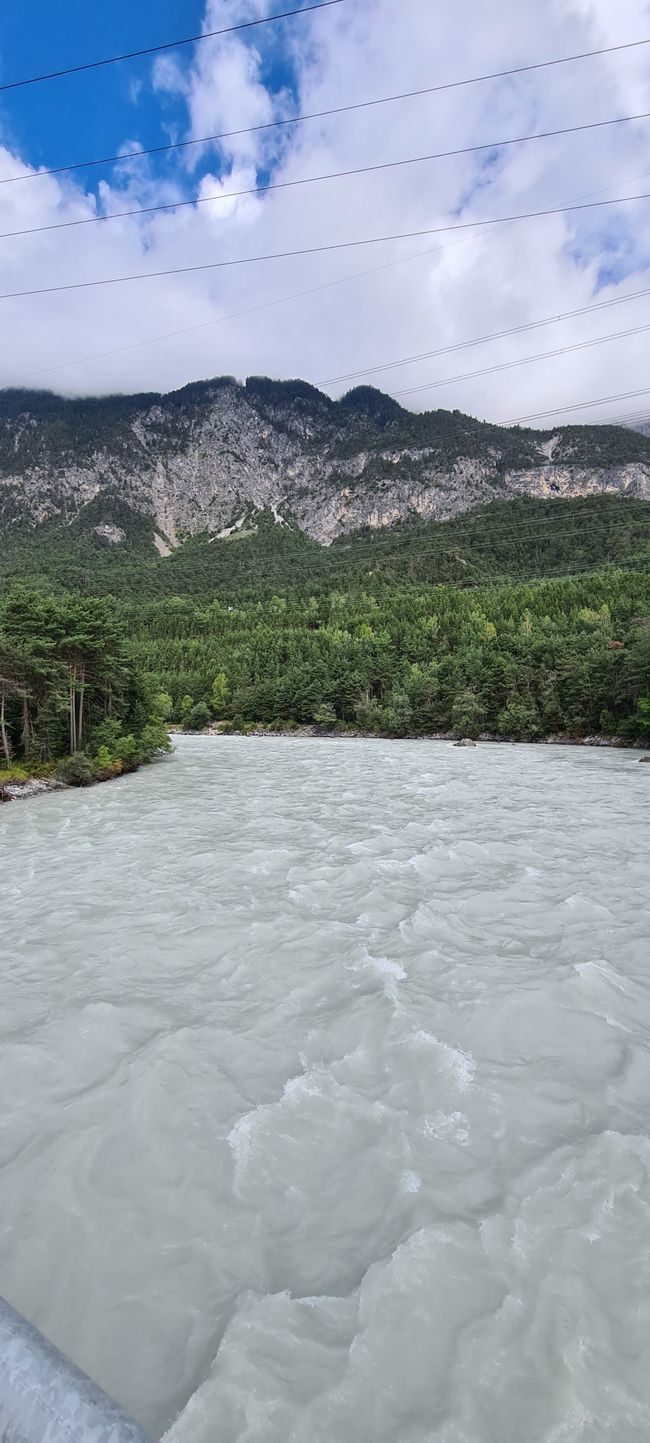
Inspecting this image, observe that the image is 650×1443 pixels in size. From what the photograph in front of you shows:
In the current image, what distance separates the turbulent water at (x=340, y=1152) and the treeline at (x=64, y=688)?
20681 millimetres

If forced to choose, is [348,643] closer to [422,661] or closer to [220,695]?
[422,661]

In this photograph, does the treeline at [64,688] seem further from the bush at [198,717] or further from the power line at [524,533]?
the power line at [524,533]

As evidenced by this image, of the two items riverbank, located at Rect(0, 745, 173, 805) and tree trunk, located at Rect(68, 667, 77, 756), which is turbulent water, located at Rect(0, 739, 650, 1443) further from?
tree trunk, located at Rect(68, 667, 77, 756)

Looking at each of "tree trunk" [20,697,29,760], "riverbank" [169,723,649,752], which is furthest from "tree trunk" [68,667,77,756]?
"riverbank" [169,723,649,752]

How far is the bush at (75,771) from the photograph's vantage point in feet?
99.3

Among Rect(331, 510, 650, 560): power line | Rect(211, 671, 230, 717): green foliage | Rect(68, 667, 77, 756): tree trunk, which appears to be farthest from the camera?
Rect(331, 510, 650, 560): power line

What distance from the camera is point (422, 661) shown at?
79.3 meters

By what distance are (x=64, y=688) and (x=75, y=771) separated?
16.8 ft

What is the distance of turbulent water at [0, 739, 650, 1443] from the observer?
11.0 feet

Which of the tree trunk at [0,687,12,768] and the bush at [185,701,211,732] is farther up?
the tree trunk at [0,687,12,768]

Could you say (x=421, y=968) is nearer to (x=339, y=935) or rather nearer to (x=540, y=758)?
(x=339, y=935)

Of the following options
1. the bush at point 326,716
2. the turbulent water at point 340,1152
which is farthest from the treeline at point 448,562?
the turbulent water at point 340,1152

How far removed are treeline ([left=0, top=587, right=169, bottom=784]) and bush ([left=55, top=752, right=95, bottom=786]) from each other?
0.05m

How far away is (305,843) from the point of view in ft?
50.3
